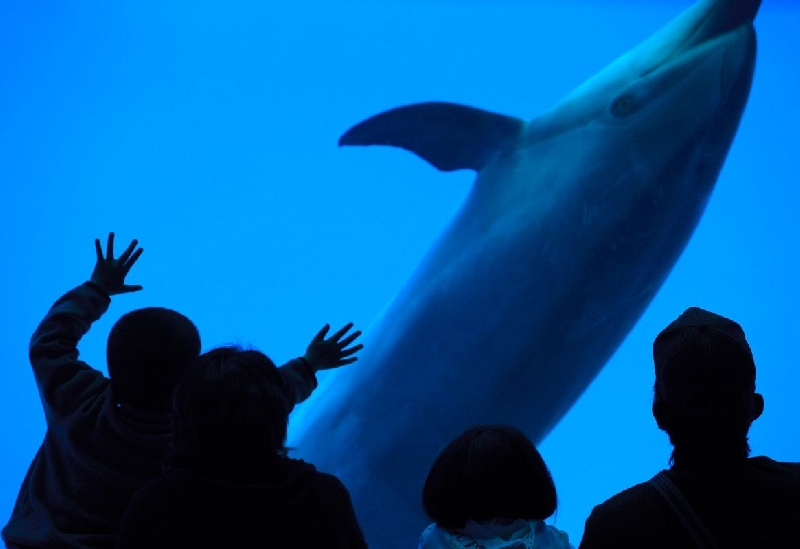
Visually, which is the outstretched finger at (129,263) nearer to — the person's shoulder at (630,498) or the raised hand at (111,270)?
the raised hand at (111,270)

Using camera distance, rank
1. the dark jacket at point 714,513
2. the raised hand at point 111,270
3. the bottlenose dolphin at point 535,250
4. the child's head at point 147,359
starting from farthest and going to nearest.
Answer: the bottlenose dolphin at point 535,250 → the raised hand at point 111,270 → the child's head at point 147,359 → the dark jacket at point 714,513

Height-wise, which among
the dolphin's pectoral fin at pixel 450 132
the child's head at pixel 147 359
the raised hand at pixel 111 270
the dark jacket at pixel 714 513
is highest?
the dolphin's pectoral fin at pixel 450 132

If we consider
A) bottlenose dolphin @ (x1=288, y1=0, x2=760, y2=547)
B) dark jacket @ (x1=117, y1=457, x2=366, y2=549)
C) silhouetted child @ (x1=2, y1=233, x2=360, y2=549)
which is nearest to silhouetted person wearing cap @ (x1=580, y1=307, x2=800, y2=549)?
dark jacket @ (x1=117, y1=457, x2=366, y2=549)

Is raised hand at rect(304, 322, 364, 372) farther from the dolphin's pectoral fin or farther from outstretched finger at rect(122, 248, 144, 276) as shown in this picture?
the dolphin's pectoral fin

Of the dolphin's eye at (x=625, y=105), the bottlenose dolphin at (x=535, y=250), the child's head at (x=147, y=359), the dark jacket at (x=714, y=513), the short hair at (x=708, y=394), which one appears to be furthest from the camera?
the dolphin's eye at (x=625, y=105)

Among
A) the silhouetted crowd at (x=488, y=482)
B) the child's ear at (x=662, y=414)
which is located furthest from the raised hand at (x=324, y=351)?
the child's ear at (x=662, y=414)

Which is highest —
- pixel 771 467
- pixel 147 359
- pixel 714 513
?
pixel 147 359

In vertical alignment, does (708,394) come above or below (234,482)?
above

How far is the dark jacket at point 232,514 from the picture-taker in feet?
6.48

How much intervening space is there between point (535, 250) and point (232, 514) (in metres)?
3.89

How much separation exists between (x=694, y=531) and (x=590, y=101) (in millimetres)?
4419

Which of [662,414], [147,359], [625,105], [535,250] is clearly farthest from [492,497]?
[625,105]

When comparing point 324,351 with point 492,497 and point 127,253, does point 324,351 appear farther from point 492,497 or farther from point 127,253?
point 492,497

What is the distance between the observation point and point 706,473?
2004 mm
